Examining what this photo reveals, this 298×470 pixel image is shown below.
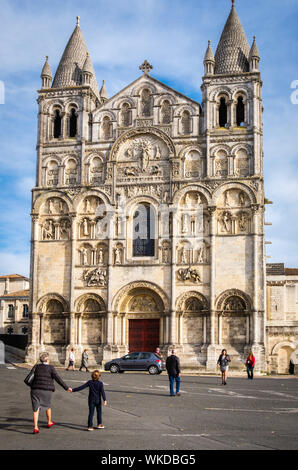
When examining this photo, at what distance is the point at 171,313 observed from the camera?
3997 centimetres

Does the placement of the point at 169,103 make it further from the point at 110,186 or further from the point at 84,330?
the point at 84,330

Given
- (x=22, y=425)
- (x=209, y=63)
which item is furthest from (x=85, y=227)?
(x=22, y=425)

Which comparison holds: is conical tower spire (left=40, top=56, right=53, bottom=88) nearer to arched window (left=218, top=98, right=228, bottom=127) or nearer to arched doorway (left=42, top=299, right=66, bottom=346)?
arched window (left=218, top=98, right=228, bottom=127)

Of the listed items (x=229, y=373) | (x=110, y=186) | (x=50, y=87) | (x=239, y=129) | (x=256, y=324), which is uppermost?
(x=50, y=87)

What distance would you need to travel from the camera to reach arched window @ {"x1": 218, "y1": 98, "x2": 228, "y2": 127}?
141 feet

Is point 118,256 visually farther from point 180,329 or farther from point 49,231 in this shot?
point 180,329

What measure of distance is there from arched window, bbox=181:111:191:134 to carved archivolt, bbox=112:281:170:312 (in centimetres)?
1078

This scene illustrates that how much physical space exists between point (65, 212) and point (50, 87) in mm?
9834

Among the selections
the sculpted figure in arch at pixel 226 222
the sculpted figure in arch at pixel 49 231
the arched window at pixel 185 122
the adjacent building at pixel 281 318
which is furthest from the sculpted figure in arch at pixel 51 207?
the adjacent building at pixel 281 318

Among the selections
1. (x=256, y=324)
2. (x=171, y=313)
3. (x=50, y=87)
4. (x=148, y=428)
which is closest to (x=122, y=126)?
(x=50, y=87)

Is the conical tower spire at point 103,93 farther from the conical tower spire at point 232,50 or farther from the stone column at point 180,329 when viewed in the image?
the stone column at point 180,329

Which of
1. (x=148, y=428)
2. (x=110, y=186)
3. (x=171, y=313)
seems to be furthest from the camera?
(x=110, y=186)

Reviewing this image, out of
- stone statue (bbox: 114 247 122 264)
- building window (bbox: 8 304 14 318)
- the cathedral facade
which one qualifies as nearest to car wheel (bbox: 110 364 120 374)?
the cathedral facade

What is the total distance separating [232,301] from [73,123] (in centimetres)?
1761
